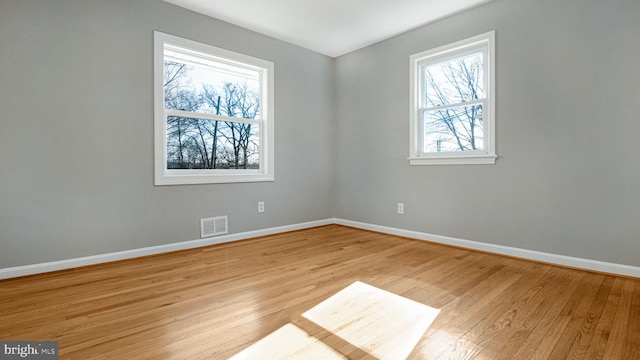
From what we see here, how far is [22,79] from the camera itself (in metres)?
2.35

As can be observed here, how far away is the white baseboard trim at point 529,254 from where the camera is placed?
237 centimetres

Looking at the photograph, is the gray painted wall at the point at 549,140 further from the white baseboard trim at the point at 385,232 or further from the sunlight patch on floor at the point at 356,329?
the sunlight patch on floor at the point at 356,329

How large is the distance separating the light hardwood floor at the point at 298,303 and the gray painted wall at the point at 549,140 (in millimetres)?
354

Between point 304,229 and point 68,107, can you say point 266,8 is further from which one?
point 304,229

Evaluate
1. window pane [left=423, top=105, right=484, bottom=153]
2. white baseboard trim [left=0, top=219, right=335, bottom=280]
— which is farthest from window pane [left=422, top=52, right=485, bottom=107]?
white baseboard trim [left=0, top=219, right=335, bottom=280]

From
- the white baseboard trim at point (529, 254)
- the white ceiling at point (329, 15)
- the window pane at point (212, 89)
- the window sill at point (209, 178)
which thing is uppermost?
the white ceiling at point (329, 15)

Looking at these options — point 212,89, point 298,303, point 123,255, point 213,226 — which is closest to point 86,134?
point 123,255

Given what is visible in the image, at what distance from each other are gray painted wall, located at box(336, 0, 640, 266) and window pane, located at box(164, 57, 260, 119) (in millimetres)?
1870

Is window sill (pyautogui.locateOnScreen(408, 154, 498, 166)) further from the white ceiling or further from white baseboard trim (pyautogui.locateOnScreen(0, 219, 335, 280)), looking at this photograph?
white baseboard trim (pyautogui.locateOnScreen(0, 219, 335, 280))

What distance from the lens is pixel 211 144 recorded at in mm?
3477

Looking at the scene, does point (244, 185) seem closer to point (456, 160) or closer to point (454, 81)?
point (456, 160)

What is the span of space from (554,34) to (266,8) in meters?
2.75
